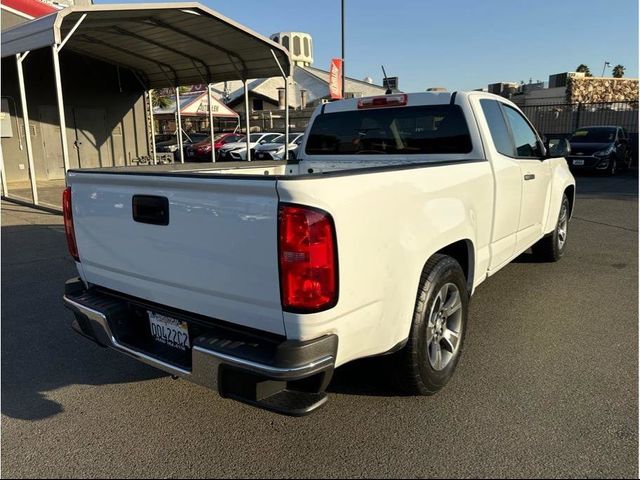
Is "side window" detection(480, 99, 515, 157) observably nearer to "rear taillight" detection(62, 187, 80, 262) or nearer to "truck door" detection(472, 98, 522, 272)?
"truck door" detection(472, 98, 522, 272)

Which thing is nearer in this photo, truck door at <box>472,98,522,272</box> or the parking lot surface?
the parking lot surface

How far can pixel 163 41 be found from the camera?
11664mm

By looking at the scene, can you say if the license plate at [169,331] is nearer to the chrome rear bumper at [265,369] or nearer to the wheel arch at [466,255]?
the chrome rear bumper at [265,369]

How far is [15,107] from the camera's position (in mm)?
13992

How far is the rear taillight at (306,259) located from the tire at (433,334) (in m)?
0.80

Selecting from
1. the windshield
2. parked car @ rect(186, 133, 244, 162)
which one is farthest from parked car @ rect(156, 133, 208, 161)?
the windshield

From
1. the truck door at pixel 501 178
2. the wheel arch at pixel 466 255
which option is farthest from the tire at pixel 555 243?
the wheel arch at pixel 466 255

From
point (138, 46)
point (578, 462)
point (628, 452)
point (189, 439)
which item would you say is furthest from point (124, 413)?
point (138, 46)

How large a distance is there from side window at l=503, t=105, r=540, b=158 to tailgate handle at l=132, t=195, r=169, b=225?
3.21 m

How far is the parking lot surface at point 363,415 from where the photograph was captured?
2531 mm

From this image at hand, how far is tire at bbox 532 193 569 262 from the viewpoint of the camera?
5871 mm

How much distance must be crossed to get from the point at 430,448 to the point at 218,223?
159cm

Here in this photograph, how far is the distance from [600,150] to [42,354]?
56.3 ft

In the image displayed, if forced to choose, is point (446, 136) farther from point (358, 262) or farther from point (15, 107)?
point (15, 107)
